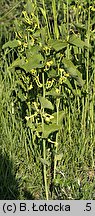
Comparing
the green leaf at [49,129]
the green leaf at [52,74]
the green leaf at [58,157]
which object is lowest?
the green leaf at [58,157]

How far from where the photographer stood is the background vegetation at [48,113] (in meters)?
2.02

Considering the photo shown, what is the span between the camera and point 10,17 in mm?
4039

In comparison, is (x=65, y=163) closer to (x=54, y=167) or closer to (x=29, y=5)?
(x=54, y=167)

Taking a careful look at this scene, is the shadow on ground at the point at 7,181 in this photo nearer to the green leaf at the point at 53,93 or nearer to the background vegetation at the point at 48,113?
the background vegetation at the point at 48,113

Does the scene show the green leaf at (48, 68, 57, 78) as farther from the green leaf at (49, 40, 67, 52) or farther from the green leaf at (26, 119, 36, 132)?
the green leaf at (26, 119, 36, 132)

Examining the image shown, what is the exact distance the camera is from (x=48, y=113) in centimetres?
233

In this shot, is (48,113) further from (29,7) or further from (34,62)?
(29,7)

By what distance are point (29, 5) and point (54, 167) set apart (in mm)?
772

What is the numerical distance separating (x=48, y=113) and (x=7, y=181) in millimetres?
389

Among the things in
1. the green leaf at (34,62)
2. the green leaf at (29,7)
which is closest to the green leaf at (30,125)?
the green leaf at (34,62)

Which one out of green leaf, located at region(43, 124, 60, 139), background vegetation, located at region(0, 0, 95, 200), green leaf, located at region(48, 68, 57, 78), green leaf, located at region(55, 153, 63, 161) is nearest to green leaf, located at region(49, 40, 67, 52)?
background vegetation, located at region(0, 0, 95, 200)

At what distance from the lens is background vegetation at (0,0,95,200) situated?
2018 mm

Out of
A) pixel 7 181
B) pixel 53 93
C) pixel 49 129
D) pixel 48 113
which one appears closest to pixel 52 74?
pixel 53 93

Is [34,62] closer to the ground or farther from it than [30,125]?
farther from it
